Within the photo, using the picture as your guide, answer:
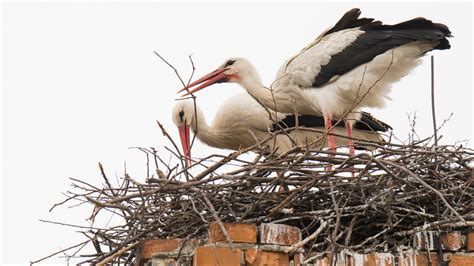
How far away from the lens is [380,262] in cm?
490

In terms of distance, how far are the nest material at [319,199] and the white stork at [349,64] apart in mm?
2814

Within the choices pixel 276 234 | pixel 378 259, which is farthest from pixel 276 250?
pixel 378 259

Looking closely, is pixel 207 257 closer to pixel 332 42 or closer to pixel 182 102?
pixel 332 42

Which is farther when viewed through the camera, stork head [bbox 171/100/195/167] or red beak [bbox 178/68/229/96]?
stork head [bbox 171/100/195/167]

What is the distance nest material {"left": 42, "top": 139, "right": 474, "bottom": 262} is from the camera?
4984 millimetres

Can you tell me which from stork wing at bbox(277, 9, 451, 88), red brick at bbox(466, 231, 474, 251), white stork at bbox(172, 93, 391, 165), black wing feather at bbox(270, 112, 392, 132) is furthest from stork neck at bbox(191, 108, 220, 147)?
red brick at bbox(466, 231, 474, 251)

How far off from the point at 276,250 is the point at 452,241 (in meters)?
0.91

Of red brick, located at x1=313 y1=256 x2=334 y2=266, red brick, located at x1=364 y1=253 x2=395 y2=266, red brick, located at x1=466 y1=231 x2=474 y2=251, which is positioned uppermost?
red brick, located at x1=466 y1=231 x2=474 y2=251

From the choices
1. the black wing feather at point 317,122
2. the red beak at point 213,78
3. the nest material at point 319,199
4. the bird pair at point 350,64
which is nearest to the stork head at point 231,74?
the red beak at point 213,78

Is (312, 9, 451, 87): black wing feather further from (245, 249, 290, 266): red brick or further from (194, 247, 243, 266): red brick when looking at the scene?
(194, 247, 243, 266): red brick

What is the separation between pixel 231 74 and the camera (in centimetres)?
891

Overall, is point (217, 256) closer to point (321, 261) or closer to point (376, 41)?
point (321, 261)

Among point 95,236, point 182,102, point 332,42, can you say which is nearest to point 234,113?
point 182,102

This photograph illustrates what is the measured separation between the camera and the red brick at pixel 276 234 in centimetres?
482
